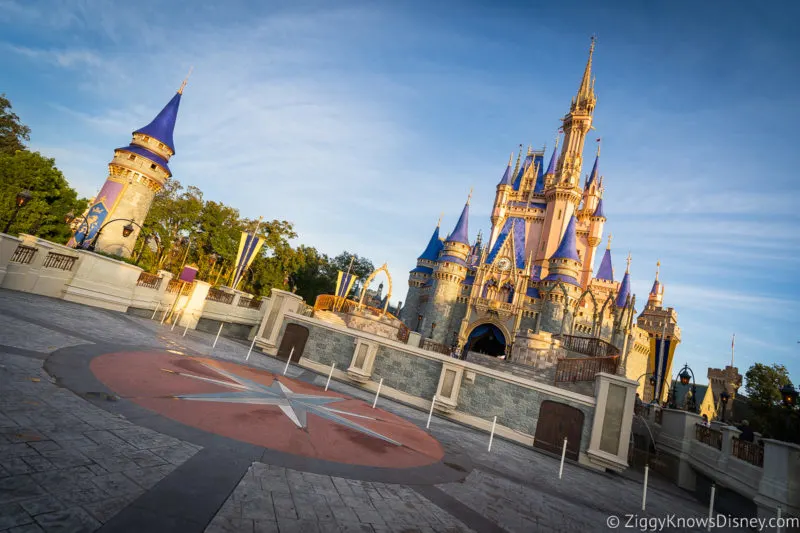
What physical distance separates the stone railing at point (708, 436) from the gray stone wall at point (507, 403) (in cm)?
469

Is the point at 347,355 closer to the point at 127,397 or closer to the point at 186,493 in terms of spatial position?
the point at 127,397

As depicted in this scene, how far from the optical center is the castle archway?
38.3 m

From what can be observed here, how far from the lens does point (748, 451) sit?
10742mm

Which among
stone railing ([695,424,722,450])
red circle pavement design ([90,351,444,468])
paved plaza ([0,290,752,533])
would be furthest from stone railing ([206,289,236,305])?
stone railing ([695,424,722,450])

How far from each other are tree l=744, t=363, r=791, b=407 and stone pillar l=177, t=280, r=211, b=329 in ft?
153

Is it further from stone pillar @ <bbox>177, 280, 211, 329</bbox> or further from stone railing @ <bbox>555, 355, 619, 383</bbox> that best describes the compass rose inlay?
stone pillar @ <bbox>177, 280, 211, 329</bbox>

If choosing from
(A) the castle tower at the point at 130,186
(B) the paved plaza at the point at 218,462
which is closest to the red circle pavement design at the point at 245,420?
(B) the paved plaza at the point at 218,462

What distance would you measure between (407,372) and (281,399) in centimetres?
790

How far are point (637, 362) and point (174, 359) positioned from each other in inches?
1892

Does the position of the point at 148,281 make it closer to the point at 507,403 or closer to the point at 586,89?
the point at 507,403

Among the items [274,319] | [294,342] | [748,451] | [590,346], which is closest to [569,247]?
[590,346]

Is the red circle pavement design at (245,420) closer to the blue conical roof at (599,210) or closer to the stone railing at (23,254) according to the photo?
the stone railing at (23,254)

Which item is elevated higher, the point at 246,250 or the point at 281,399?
the point at 246,250

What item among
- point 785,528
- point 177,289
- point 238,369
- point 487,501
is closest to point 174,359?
point 238,369
